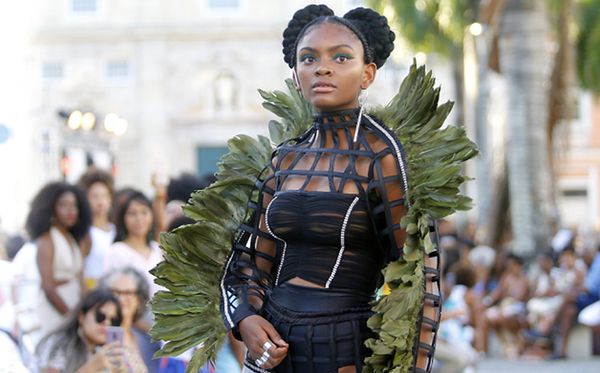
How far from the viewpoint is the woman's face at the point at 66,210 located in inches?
374

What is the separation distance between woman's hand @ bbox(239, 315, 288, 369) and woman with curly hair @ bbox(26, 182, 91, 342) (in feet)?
15.5

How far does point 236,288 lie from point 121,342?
2.54m

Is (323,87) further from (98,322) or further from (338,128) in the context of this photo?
(98,322)

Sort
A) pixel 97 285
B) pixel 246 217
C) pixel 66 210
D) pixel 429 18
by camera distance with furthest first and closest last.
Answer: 1. pixel 429 18
2. pixel 66 210
3. pixel 97 285
4. pixel 246 217

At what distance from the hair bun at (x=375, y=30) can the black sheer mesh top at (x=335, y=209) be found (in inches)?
9.2

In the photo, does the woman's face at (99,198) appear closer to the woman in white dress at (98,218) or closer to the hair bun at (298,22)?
the woman in white dress at (98,218)

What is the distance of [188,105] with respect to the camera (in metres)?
53.4

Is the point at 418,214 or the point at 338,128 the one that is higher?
the point at 338,128

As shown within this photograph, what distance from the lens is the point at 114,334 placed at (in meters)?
7.17

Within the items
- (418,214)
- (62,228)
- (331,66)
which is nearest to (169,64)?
(62,228)

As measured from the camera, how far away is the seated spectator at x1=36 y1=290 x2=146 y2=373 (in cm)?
720

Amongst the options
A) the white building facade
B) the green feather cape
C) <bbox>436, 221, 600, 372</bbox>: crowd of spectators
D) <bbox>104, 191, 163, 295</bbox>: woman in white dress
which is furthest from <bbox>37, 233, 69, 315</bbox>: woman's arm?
the white building facade

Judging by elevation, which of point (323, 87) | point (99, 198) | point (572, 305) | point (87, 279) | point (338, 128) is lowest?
point (572, 305)

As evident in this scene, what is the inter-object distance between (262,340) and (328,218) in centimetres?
46
